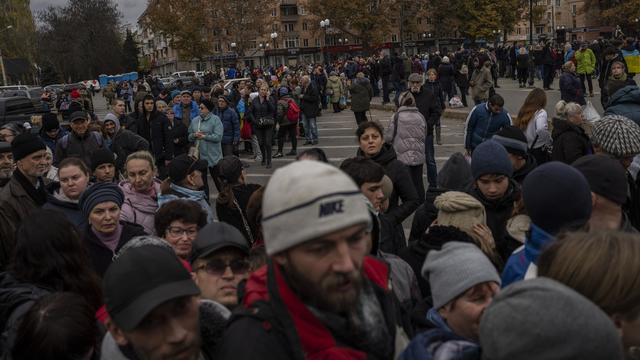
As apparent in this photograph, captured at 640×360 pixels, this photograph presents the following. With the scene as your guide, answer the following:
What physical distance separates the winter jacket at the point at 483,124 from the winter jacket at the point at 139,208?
4790 mm

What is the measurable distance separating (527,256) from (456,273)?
0.45 m

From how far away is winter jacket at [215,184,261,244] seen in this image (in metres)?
5.70

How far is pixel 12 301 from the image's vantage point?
10.0 feet

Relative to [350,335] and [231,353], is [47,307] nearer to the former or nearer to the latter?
[231,353]

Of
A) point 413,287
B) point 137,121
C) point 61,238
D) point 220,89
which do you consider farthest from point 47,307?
point 220,89

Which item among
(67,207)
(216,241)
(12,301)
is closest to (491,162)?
(216,241)

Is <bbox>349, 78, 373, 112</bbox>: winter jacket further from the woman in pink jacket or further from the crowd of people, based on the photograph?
the woman in pink jacket

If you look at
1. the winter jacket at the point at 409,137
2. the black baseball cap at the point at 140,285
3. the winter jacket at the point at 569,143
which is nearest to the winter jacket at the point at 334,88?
the winter jacket at the point at 409,137

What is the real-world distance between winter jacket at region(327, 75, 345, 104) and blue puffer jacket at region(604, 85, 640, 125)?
17.7 m

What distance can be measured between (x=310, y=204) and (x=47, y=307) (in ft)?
5.13

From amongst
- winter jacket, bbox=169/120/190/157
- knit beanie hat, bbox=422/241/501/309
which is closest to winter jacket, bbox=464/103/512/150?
winter jacket, bbox=169/120/190/157

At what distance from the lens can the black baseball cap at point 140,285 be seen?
6.88ft

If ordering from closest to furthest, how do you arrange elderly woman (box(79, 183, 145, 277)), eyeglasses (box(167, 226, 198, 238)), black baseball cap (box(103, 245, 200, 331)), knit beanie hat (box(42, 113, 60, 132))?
black baseball cap (box(103, 245, 200, 331)), eyeglasses (box(167, 226, 198, 238)), elderly woman (box(79, 183, 145, 277)), knit beanie hat (box(42, 113, 60, 132))

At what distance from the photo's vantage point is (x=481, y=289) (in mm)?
2539
